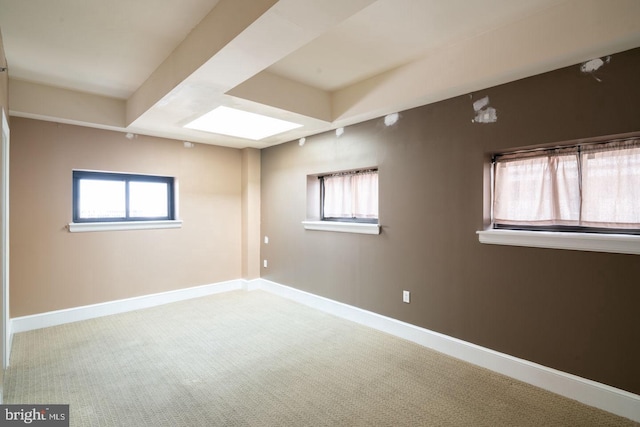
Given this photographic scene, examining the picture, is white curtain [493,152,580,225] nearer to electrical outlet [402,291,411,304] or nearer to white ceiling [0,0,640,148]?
white ceiling [0,0,640,148]

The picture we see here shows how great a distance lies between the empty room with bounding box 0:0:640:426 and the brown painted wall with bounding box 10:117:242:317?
3cm

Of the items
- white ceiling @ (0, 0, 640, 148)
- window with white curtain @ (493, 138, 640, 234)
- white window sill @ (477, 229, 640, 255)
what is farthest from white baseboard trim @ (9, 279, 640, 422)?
white ceiling @ (0, 0, 640, 148)

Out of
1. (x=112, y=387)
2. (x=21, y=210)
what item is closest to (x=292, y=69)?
(x=112, y=387)

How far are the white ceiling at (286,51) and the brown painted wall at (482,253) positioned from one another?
0.73ft

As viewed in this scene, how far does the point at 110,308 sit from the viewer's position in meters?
4.09

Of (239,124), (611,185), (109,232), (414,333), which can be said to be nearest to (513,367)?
(414,333)

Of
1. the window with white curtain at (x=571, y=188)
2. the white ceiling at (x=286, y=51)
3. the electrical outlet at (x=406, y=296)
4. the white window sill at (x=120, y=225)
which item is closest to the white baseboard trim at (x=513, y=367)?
the electrical outlet at (x=406, y=296)

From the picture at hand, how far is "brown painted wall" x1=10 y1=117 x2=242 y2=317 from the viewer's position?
3537 millimetres

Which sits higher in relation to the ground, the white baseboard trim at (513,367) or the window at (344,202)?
the window at (344,202)

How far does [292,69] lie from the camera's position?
3.05 m

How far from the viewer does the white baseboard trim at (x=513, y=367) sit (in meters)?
2.11

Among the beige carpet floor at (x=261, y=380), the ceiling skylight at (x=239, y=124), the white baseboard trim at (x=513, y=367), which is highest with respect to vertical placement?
the ceiling skylight at (x=239, y=124)

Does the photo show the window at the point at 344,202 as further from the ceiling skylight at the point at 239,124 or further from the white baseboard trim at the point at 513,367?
the white baseboard trim at the point at 513,367

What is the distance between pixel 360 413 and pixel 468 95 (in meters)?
2.74
